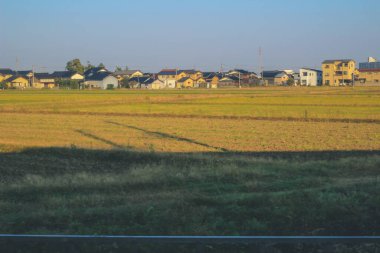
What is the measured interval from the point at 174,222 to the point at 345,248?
84.5 inches

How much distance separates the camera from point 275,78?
126 m

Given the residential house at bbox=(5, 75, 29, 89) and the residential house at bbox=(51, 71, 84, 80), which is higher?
the residential house at bbox=(51, 71, 84, 80)

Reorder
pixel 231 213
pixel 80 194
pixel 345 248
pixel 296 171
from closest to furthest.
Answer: pixel 345 248, pixel 231 213, pixel 80 194, pixel 296 171

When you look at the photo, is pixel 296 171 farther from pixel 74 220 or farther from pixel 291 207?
pixel 74 220

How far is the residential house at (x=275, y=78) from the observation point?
413ft

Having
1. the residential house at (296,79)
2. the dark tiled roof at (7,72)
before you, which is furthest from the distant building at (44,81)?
the residential house at (296,79)

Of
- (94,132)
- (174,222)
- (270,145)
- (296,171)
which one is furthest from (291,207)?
(94,132)

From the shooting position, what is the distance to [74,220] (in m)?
6.38

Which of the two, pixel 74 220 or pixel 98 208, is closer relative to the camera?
pixel 74 220

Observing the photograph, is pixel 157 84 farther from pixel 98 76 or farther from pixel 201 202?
pixel 201 202

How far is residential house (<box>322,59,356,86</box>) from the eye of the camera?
367ft

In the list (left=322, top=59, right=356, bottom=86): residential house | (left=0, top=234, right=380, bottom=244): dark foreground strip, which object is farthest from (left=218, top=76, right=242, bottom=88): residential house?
(left=0, top=234, right=380, bottom=244): dark foreground strip

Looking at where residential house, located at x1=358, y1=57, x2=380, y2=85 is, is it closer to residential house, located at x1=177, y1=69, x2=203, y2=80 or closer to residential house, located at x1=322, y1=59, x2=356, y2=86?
residential house, located at x1=322, y1=59, x2=356, y2=86

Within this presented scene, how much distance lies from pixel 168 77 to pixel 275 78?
90.9 ft
